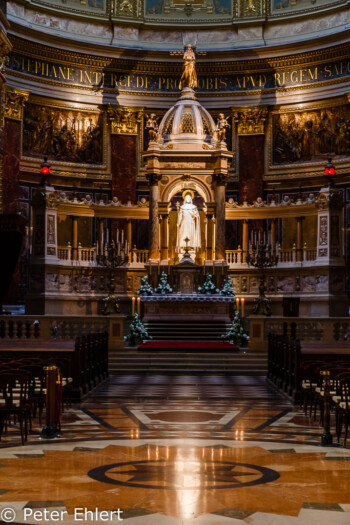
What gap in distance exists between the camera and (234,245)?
3691cm

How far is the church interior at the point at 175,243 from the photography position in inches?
483

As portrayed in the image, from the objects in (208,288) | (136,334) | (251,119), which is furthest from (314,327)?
(251,119)

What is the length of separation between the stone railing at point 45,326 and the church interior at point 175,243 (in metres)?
0.07

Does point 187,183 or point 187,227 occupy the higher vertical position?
point 187,183

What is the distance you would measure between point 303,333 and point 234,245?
1139 cm

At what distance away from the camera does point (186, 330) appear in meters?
29.2

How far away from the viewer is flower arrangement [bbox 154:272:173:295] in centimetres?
3095

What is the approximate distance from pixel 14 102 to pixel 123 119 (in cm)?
514

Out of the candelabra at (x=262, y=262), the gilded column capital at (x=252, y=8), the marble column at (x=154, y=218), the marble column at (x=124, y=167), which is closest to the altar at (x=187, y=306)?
the candelabra at (x=262, y=262)

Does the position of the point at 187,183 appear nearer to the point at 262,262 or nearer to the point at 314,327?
the point at 262,262

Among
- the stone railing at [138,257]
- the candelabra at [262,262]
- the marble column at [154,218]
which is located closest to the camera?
the candelabra at [262,262]

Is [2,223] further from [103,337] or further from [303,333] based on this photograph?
[303,333]

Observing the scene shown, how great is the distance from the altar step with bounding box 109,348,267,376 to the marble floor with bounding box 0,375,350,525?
274 inches

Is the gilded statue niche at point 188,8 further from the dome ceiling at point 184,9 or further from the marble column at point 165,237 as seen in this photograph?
the marble column at point 165,237
